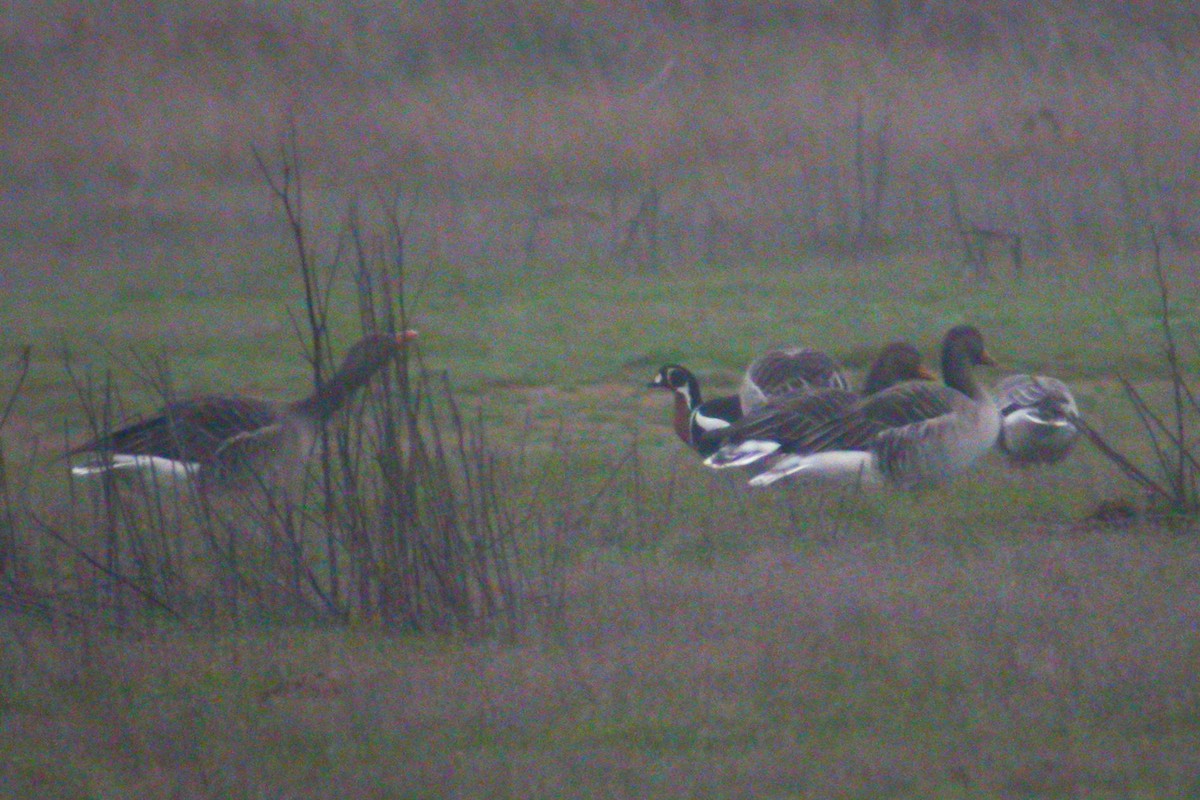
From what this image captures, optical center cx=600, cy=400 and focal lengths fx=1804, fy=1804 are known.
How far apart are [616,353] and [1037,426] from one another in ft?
15.8

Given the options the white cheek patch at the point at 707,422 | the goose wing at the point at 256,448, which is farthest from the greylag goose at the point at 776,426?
the goose wing at the point at 256,448

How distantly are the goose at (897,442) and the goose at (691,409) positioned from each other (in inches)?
56.8

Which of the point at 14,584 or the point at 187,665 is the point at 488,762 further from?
the point at 14,584

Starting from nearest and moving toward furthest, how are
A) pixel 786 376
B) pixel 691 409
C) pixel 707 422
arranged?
pixel 707 422 < pixel 786 376 < pixel 691 409

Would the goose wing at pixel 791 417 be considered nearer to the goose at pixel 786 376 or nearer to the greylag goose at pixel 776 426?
the greylag goose at pixel 776 426

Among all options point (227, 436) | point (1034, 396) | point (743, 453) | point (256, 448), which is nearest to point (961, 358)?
point (1034, 396)

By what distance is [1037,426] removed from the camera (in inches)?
366

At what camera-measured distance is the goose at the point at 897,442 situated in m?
8.61

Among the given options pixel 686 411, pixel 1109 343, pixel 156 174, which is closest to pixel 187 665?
pixel 686 411

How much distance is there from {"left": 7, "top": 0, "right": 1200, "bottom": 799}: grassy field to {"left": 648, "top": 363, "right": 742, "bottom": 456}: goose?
237 mm

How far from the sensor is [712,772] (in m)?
4.55

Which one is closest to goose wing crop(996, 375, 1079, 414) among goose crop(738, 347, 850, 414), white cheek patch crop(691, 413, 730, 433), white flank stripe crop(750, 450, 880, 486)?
goose crop(738, 347, 850, 414)

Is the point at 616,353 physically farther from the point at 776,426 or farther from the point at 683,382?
the point at 776,426

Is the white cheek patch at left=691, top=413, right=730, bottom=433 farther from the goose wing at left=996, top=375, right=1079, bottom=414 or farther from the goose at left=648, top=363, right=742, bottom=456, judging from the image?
the goose wing at left=996, top=375, right=1079, bottom=414
